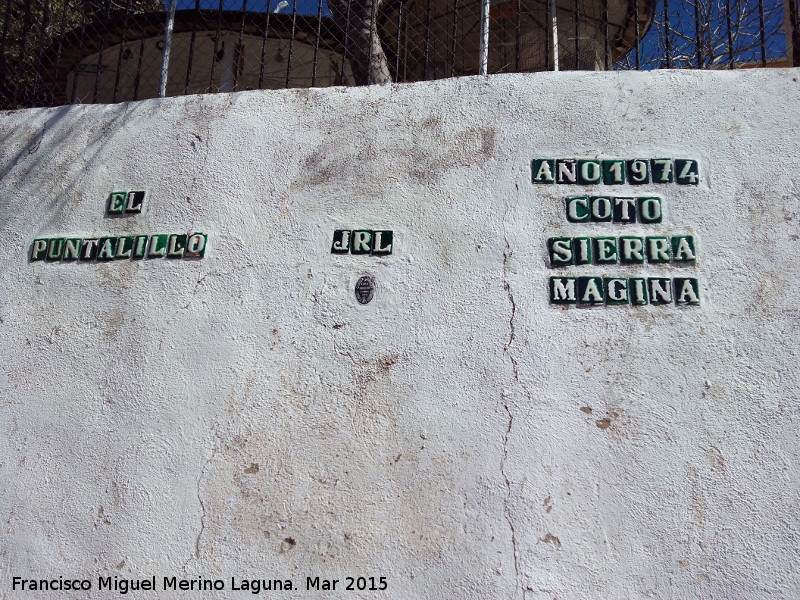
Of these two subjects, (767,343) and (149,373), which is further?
(149,373)

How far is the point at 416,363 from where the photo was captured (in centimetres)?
303

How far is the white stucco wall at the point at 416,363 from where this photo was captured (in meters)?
2.75

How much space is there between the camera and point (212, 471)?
3.02 m

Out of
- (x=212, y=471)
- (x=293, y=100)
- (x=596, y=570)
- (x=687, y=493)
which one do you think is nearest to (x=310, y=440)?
(x=212, y=471)

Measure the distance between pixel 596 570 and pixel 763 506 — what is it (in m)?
0.74

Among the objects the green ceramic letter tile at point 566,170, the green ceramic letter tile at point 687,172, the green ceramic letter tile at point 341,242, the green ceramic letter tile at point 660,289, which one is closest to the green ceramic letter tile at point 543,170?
the green ceramic letter tile at point 566,170

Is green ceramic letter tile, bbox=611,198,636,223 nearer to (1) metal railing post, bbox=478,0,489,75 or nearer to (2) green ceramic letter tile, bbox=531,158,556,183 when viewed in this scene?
(2) green ceramic letter tile, bbox=531,158,556,183

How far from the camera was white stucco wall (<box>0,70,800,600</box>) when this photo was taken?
2746 millimetres

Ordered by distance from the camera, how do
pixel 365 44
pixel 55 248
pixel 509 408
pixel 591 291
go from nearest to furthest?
pixel 509 408
pixel 591 291
pixel 55 248
pixel 365 44

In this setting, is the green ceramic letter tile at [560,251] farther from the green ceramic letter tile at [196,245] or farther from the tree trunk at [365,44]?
the tree trunk at [365,44]

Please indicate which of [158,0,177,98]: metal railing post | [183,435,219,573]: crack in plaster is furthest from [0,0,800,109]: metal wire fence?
[183,435,219,573]: crack in plaster

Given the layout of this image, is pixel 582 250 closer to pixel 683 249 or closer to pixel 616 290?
pixel 616 290

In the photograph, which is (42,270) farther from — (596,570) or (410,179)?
(596,570)

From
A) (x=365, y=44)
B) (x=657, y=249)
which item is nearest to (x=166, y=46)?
(x=365, y=44)
